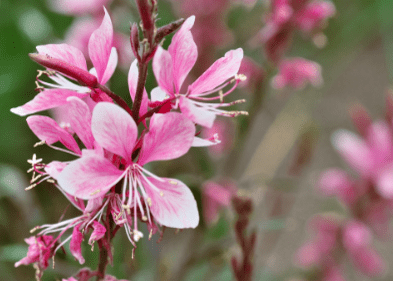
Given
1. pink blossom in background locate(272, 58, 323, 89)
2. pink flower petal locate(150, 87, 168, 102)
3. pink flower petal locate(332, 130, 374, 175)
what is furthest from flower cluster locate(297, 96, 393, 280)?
pink flower petal locate(150, 87, 168, 102)

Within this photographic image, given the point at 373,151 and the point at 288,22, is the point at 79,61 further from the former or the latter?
the point at 373,151

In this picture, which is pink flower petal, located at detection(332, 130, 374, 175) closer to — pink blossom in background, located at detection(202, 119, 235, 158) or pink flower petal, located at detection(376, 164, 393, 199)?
pink flower petal, located at detection(376, 164, 393, 199)

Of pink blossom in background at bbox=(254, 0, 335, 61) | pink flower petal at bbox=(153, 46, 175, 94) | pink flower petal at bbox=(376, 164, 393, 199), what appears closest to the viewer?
pink flower petal at bbox=(153, 46, 175, 94)

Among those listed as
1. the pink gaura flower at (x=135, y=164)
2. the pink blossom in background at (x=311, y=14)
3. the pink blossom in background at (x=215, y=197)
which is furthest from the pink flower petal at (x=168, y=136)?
the pink blossom in background at (x=311, y=14)

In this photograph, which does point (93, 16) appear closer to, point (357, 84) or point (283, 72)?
point (283, 72)

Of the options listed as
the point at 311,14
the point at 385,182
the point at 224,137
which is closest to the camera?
the point at 311,14

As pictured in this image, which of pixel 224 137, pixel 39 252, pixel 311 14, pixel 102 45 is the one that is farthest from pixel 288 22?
pixel 39 252

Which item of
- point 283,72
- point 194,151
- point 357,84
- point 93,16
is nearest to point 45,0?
point 93,16
